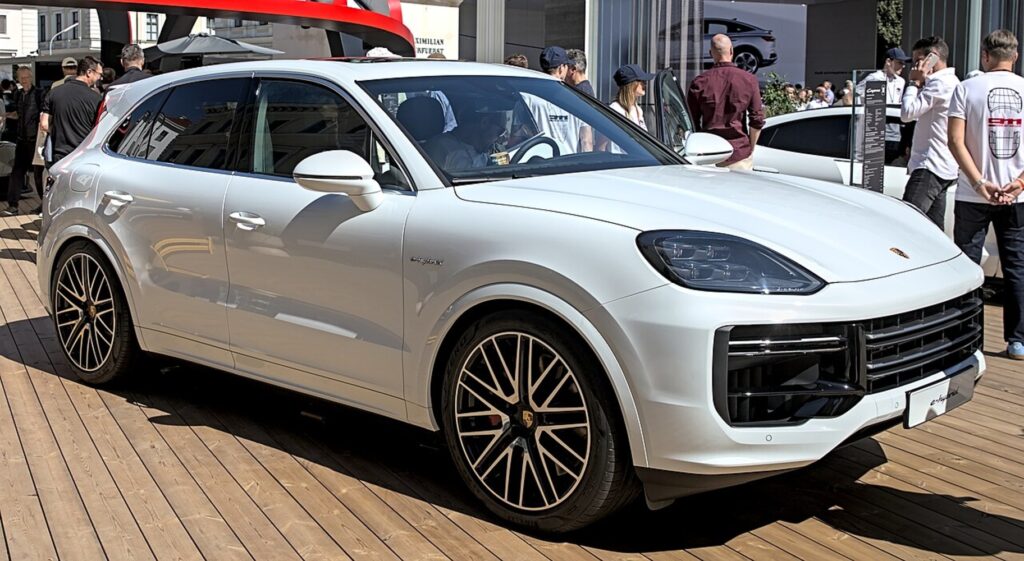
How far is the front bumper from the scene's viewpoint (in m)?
3.56

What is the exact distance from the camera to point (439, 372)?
14.2 feet

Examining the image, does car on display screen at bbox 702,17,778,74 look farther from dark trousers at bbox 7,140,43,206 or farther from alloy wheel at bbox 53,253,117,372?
alloy wheel at bbox 53,253,117,372

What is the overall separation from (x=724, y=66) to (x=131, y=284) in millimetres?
5474

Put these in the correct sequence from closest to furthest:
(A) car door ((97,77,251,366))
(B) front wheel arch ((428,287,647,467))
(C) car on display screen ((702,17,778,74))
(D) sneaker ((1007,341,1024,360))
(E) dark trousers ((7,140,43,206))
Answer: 1. (B) front wheel arch ((428,287,647,467))
2. (A) car door ((97,77,251,366))
3. (D) sneaker ((1007,341,1024,360))
4. (E) dark trousers ((7,140,43,206))
5. (C) car on display screen ((702,17,778,74))

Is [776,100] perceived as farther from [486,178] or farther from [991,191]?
[486,178]

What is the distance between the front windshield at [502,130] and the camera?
4586mm

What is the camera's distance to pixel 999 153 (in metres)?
7.06

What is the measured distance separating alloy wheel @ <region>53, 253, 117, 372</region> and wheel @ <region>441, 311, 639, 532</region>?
2.50m

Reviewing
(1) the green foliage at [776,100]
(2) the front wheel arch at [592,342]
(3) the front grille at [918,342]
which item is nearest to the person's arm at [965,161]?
(3) the front grille at [918,342]

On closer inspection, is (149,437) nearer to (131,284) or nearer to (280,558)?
(131,284)

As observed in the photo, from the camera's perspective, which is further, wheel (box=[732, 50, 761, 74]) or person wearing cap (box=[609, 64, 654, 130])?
wheel (box=[732, 50, 761, 74])

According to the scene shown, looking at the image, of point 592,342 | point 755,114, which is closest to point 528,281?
point 592,342

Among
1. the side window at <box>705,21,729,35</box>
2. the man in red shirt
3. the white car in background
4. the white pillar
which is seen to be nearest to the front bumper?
the man in red shirt

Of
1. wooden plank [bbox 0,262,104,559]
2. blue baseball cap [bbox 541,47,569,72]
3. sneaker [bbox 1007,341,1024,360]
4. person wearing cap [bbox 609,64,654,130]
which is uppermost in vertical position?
blue baseball cap [bbox 541,47,569,72]
